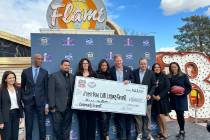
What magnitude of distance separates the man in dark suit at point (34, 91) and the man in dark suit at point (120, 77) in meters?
1.53

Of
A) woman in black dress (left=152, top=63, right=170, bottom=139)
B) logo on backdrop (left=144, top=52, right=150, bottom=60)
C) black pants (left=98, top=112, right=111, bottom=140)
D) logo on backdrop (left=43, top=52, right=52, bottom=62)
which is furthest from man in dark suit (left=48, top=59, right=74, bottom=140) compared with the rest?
logo on backdrop (left=144, top=52, right=150, bottom=60)

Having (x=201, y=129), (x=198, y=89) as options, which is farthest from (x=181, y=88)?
(x=198, y=89)

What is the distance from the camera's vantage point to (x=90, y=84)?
25.3ft

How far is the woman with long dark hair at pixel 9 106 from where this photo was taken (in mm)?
6668

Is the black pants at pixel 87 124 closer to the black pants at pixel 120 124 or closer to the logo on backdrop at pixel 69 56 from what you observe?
the black pants at pixel 120 124

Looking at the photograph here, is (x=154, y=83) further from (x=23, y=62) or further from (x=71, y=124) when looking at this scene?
(x=23, y=62)

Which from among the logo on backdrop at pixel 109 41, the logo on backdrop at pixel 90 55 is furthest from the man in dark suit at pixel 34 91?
the logo on backdrop at pixel 109 41

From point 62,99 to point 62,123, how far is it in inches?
21.7

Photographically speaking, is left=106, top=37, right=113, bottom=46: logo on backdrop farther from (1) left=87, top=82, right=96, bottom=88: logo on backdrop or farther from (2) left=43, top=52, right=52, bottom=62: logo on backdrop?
(2) left=43, top=52, right=52, bottom=62: logo on backdrop

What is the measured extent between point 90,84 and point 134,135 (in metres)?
1.72

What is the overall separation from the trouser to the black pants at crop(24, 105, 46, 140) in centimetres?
209

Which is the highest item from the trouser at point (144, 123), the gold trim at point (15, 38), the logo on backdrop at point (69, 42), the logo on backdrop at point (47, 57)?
the gold trim at point (15, 38)

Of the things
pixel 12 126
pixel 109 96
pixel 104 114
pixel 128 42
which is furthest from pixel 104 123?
pixel 128 42

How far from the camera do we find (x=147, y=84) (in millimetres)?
7949
